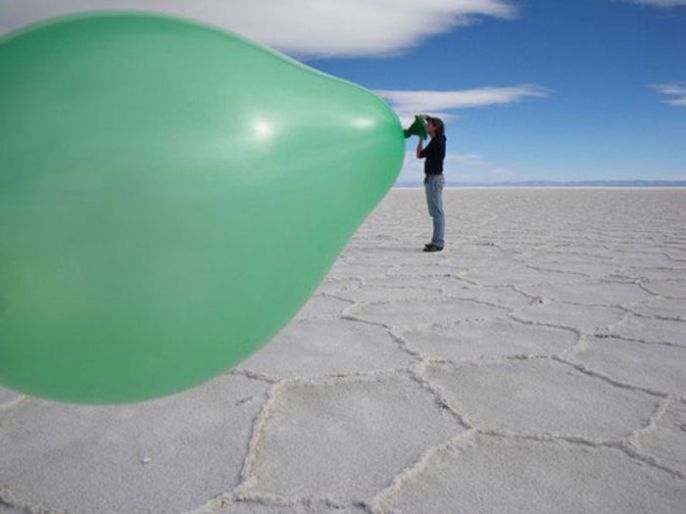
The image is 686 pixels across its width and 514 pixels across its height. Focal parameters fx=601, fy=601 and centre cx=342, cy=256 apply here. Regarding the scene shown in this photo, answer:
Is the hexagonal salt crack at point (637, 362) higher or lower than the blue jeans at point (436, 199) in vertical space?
lower

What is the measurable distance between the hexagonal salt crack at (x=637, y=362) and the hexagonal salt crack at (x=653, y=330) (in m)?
0.07

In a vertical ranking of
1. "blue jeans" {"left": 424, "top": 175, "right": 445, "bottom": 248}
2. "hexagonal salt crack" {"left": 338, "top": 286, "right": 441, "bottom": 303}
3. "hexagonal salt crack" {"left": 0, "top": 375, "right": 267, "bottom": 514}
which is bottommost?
"hexagonal salt crack" {"left": 0, "top": 375, "right": 267, "bottom": 514}

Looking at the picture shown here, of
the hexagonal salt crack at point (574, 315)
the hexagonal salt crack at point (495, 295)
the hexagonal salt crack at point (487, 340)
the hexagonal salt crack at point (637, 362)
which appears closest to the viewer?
the hexagonal salt crack at point (637, 362)

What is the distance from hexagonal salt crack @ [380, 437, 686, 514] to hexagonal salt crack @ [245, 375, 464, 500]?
0.05 m

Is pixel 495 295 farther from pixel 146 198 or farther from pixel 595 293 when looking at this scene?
pixel 146 198

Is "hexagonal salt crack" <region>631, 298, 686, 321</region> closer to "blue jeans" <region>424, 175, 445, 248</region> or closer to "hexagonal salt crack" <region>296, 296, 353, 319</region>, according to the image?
Result: "hexagonal salt crack" <region>296, 296, 353, 319</region>

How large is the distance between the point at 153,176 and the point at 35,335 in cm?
24

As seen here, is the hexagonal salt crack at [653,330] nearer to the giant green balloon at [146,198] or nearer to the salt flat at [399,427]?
the salt flat at [399,427]

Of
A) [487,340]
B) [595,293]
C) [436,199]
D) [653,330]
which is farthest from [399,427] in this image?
[436,199]

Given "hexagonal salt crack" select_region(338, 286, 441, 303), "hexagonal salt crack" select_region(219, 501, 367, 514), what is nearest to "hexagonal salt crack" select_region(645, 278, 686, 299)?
"hexagonal salt crack" select_region(338, 286, 441, 303)

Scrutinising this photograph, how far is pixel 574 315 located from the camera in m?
1.84

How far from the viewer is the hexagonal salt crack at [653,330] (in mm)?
1581

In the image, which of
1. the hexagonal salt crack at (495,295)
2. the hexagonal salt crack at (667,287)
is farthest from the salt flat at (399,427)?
the hexagonal salt crack at (667,287)

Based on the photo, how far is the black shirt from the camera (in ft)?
10.6
